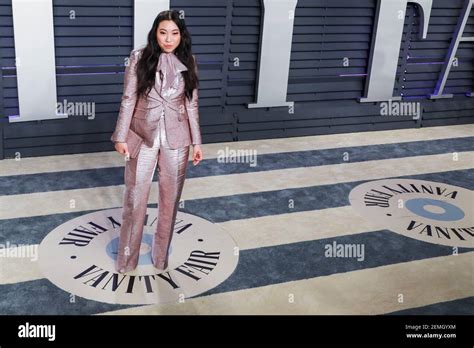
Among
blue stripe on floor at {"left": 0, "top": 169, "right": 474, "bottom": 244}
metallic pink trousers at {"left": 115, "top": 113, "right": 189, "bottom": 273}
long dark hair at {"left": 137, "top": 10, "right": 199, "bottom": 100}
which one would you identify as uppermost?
long dark hair at {"left": 137, "top": 10, "right": 199, "bottom": 100}

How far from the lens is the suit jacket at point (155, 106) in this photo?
3.92m

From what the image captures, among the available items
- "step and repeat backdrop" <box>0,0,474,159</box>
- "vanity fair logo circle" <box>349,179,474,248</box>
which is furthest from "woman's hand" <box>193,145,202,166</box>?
"step and repeat backdrop" <box>0,0,474,159</box>

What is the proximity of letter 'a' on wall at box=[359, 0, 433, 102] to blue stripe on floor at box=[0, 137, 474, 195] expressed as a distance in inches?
33.5

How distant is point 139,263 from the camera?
14.7 ft

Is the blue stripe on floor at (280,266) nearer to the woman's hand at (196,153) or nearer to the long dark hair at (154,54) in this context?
the woman's hand at (196,153)

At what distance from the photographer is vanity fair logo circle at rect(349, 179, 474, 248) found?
5.33 metres

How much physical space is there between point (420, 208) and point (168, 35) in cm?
324

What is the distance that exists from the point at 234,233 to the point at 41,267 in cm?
160

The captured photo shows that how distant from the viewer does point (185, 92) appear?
404cm

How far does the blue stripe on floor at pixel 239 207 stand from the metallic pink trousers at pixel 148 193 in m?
0.92

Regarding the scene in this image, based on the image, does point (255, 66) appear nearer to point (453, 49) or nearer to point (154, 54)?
point (453, 49)

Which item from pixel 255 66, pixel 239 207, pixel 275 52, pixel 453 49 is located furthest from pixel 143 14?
pixel 453 49

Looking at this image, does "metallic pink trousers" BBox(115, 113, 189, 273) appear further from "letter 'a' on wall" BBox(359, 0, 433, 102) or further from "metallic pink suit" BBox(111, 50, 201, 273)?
"letter 'a' on wall" BBox(359, 0, 433, 102)

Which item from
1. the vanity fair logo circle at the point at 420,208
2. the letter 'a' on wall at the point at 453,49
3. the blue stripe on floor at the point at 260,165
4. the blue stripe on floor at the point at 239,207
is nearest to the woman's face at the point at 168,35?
the blue stripe on floor at the point at 239,207
